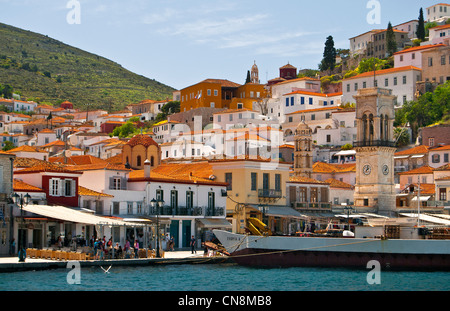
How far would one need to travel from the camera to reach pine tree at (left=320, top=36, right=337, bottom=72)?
153375 mm

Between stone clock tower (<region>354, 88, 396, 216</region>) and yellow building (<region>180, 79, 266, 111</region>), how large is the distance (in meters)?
51.8

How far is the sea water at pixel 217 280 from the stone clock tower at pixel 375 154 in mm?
27864

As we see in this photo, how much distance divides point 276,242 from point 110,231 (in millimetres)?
10123

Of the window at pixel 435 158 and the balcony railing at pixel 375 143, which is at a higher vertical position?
the balcony railing at pixel 375 143

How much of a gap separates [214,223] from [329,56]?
10382 cm

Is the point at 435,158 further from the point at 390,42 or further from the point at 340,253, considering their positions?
the point at 390,42

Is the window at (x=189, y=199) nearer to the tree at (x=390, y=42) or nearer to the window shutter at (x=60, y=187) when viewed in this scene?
the window shutter at (x=60, y=187)

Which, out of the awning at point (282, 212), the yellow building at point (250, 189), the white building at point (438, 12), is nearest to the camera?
the yellow building at point (250, 189)

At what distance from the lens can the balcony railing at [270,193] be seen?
5991 cm

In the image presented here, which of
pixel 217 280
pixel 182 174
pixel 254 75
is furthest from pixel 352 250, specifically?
pixel 254 75

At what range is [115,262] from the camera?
1599 inches

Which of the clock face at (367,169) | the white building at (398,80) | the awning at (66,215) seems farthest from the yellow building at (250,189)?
the white building at (398,80)

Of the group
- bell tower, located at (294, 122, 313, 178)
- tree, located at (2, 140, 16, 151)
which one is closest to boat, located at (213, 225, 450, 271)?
bell tower, located at (294, 122, 313, 178)
